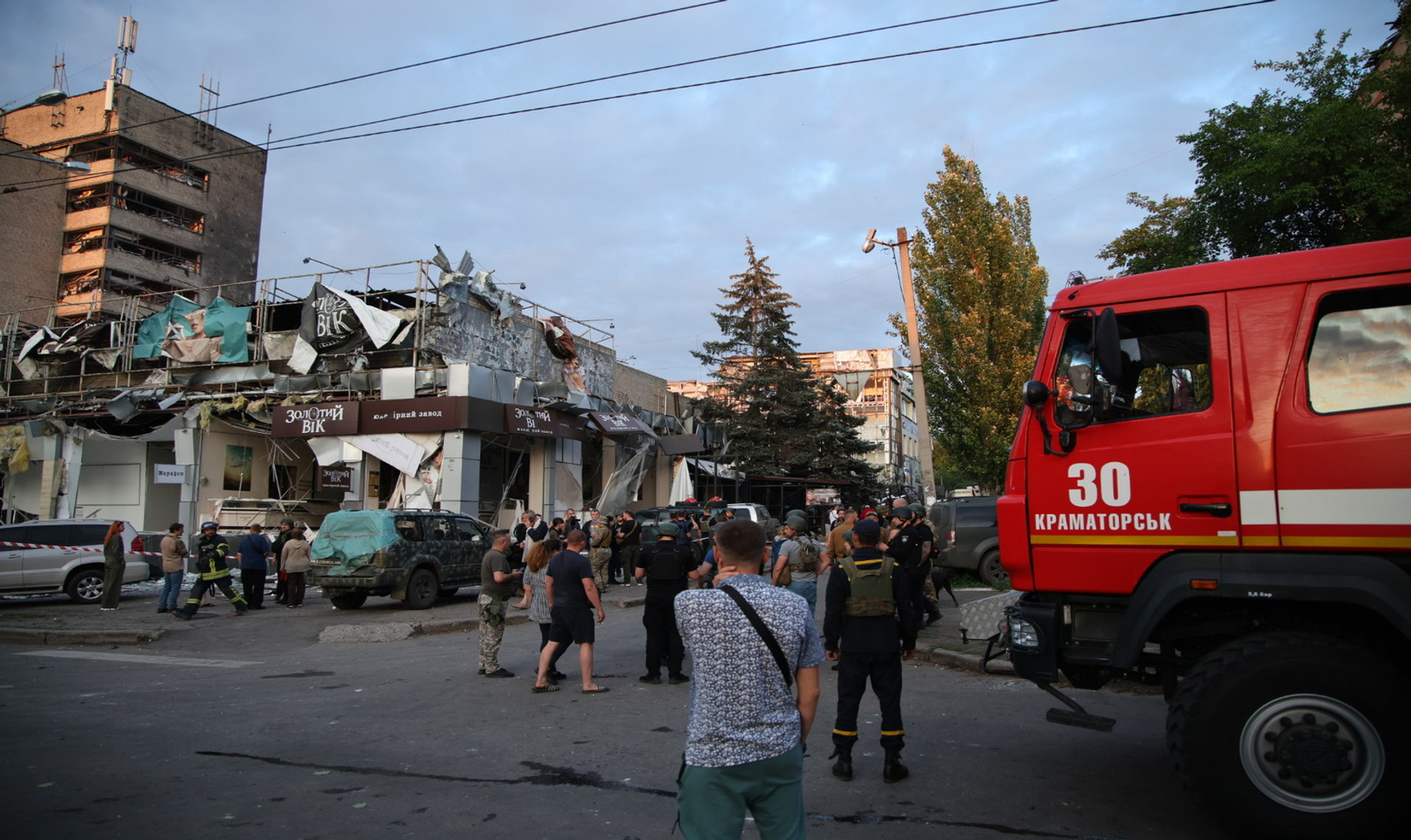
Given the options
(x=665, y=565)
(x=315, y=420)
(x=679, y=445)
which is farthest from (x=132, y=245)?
(x=665, y=565)

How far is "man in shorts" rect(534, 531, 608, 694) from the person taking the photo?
29.2 ft

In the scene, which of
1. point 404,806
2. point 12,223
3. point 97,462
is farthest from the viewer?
point 12,223

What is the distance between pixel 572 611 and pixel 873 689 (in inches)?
153

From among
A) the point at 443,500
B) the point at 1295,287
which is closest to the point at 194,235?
the point at 443,500

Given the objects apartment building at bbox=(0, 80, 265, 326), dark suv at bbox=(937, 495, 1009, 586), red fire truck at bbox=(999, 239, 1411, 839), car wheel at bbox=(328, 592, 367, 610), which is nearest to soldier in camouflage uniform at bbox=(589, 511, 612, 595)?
car wheel at bbox=(328, 592, 367, 610)

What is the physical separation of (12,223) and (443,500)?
129 ft

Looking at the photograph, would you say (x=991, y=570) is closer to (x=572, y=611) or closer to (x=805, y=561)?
(x=805, y=561)

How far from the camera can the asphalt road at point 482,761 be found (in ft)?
16.4

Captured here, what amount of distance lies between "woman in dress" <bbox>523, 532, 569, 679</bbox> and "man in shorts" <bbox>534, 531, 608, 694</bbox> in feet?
1.17

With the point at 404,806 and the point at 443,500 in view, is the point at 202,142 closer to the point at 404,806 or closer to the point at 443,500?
the point at 443,500

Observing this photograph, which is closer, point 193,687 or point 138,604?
point 193,687

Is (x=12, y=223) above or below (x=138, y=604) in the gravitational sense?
above

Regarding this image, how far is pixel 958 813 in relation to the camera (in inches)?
201

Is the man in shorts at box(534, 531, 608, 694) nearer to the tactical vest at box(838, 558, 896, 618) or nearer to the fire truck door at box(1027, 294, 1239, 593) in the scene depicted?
the tactical vest at box(838, 558, 896, 618)
